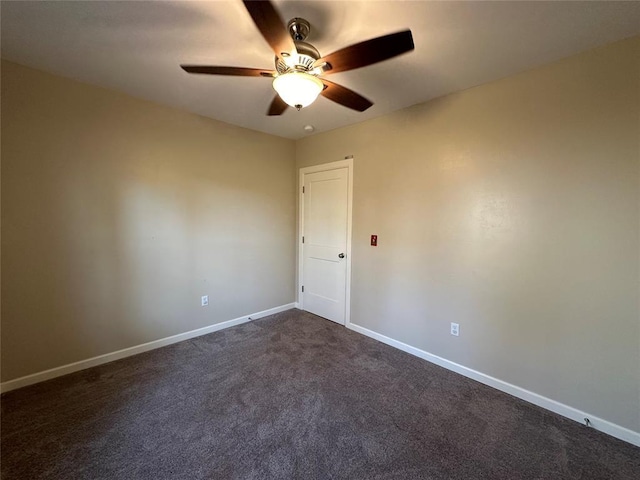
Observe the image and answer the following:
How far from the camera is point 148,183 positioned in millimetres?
2623

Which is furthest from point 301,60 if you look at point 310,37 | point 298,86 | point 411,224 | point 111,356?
point 111,356

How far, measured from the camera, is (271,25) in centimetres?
117

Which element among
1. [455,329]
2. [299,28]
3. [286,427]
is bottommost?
[286,427]

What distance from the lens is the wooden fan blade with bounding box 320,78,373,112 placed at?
1.70 meters

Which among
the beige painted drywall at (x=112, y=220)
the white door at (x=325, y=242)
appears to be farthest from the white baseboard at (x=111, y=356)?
the white door at (x=325, y=242)

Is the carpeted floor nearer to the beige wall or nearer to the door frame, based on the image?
the beige wall

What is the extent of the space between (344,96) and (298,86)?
1.57 feet

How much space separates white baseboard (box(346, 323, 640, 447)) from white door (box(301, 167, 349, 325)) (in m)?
0.87

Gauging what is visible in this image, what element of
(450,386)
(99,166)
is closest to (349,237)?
(450,386)

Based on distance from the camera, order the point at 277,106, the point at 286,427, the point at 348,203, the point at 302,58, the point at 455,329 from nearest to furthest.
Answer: the point at 302,58 → the point at 286,427 → the point at 277,106 → the point at 455,329 → the point at 348,203

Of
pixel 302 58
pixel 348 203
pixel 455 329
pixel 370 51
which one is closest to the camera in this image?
pixel 370 51

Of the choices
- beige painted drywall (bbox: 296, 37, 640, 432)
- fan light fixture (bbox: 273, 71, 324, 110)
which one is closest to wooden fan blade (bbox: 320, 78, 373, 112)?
fan light fixture (bbox: 273, 71, 324, 110)

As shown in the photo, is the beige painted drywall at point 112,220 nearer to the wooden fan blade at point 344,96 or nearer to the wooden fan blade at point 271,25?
the wooden fan blade at point 344,96

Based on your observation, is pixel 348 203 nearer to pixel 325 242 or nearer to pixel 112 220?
pixel 325 242
